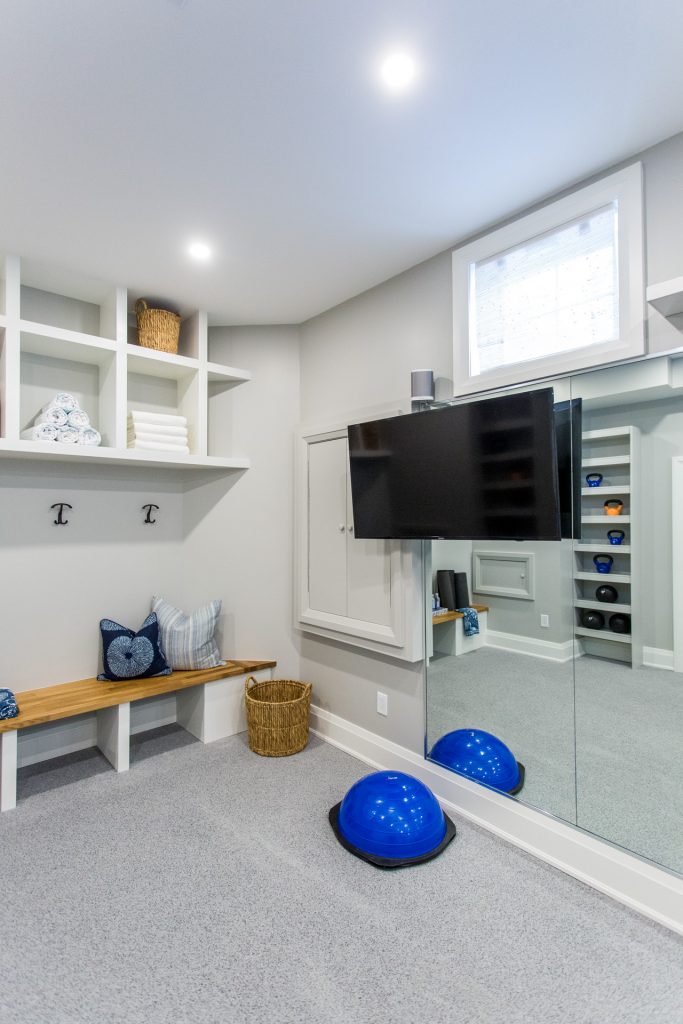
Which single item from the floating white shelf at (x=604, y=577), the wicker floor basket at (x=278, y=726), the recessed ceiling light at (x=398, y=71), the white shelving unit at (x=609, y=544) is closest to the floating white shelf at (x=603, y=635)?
the white shelving unit at (x=609, y=544)

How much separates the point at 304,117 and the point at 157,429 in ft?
6.01

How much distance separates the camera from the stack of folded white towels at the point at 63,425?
262cm

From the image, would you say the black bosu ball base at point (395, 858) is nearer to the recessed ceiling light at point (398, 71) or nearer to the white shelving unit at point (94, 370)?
the white shelving unit at point (94, 370)

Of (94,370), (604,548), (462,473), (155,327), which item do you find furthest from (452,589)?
(94,370)

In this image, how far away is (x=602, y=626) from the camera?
1938 mm

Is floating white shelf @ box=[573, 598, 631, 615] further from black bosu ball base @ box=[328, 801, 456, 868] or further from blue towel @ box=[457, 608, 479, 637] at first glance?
black bosu ball base @ box=[328, 801, 456, 868]

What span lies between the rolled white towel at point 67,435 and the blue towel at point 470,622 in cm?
219

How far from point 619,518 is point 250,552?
2241 millimetres

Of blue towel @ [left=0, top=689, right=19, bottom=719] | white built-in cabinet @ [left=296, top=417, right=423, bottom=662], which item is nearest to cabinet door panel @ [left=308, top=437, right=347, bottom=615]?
white built-in cabinet @ [left=296, top=417, right=423, bottom=662]

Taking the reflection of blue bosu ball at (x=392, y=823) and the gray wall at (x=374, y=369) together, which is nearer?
the reflection of blue bosu ball at (x=392, y=823)

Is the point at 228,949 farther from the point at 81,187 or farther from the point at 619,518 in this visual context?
the point at 81,187

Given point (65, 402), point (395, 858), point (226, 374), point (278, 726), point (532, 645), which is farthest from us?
point (226, 374)

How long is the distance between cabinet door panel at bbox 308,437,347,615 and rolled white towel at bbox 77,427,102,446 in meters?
1.22

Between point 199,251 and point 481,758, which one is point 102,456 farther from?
point 481,758
